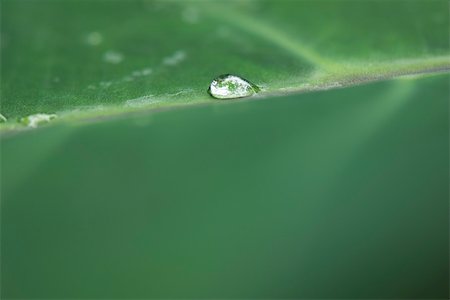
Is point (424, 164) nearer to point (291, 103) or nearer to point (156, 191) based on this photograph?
point (291, 103)

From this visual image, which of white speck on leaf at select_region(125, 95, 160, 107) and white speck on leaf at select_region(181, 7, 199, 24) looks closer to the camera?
white speck on leaf at select_region(125, 95, 160, 107)

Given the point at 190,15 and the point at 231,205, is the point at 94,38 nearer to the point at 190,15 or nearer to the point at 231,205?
the point at 190,15

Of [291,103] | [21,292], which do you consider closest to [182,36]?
[291,103]

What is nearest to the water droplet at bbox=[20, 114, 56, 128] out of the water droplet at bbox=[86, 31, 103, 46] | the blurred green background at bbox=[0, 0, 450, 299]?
the blurred green background at bbox=[0, 0, 450, 299]

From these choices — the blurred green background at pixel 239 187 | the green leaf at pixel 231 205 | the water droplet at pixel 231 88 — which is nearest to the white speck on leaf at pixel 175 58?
the blurred green background at pixel 239 187

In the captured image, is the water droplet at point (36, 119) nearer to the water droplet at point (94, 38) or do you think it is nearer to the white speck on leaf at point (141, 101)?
the white speck on leaf at point (141, 101)

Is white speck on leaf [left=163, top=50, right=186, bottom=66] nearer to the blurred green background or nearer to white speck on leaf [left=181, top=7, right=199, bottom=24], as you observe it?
the blurred green background
